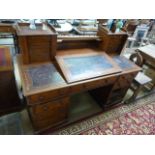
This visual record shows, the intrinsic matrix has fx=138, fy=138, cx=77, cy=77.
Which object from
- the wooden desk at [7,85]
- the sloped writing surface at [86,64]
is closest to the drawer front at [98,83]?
the sloped writing surface at [86,64]

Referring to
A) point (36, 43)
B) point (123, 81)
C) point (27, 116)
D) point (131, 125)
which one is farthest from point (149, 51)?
point (27, 116)

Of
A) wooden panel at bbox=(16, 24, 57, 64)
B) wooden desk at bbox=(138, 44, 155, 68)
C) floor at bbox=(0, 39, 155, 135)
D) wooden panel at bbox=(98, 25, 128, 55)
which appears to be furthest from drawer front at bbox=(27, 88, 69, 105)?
wooden desk at bbox=(138, 44, 155, 68)

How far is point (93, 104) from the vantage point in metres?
2.31

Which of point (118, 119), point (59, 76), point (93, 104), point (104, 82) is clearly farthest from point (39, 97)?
point (118, 119)

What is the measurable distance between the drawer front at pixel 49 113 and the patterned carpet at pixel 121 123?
0.25 metres

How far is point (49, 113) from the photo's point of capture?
1571mm

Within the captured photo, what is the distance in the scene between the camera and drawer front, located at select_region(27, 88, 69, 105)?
1.27m

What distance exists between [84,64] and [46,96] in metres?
0.61

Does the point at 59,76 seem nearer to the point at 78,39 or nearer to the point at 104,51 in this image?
the point at 78,39

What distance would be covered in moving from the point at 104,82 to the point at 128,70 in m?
0.44

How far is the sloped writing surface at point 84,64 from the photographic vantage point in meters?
1.50

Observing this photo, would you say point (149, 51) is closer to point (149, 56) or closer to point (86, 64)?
point (149, 56)

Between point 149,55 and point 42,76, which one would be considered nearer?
point 42,76

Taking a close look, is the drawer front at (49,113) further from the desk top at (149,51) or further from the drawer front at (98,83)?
the desk top at (149,51)
